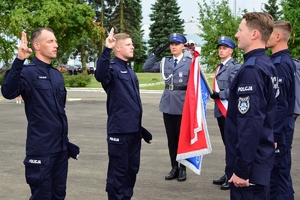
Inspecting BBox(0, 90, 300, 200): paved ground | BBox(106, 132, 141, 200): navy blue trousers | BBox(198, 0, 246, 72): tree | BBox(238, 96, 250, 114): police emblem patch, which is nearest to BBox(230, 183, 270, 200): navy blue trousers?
BBox(238, 96, 250, 114): police emblem patch

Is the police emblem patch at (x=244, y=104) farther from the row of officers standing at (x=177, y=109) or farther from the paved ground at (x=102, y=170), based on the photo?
the paved ground at (x=102, y=170)

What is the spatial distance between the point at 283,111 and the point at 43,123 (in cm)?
241

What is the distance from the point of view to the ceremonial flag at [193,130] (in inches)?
239

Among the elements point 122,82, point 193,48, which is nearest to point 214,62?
point 193,48

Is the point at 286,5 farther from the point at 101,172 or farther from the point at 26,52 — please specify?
the point at 26,52

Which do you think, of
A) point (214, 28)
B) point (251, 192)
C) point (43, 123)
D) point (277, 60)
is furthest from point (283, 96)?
point (214, 28)

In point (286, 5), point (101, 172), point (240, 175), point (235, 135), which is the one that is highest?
point (286, 5)

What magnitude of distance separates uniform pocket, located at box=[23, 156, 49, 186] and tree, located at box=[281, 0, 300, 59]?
1369 cm

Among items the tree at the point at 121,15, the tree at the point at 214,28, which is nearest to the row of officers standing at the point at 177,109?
the tree at the point at 214,28

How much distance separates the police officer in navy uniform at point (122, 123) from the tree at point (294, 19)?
1218cm

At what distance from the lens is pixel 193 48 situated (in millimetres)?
6504

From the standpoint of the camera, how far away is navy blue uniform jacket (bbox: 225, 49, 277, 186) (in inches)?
130

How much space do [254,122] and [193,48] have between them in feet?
11.0

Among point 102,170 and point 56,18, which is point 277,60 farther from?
point 56,18
